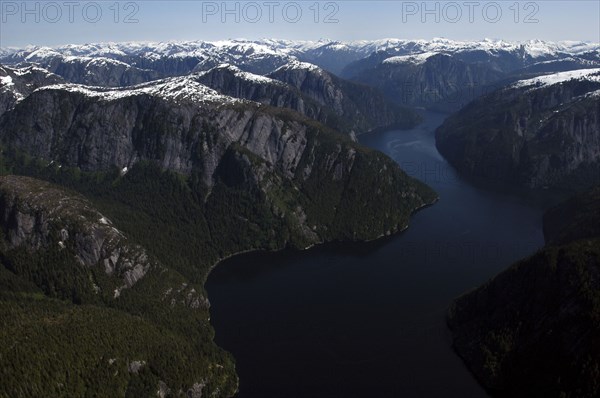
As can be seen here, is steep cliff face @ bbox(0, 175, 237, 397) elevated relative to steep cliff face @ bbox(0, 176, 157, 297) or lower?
lower

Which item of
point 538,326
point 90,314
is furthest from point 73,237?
point 538,326

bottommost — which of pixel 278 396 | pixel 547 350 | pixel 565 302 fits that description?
pixel 278 396

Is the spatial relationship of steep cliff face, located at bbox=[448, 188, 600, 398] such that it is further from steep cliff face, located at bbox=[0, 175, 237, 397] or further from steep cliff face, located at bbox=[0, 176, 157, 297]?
steep cliff face, located at bbox=[0, 176, 157, 297]

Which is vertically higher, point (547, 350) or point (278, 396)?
point (547, 350)

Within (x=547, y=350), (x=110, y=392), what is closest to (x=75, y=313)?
(x=110, y=392)

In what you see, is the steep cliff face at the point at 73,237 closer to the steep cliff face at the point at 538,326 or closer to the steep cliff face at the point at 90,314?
the steep cliff face at the point at 90,314

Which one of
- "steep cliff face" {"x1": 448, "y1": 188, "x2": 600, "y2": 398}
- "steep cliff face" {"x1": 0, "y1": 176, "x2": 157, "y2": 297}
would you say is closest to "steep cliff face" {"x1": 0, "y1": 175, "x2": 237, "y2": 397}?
"steep cliff face" {"x1": 0, "y1": 176, "x2": 157, "y2": 297}

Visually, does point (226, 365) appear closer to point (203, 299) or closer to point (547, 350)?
point (203, 299)
